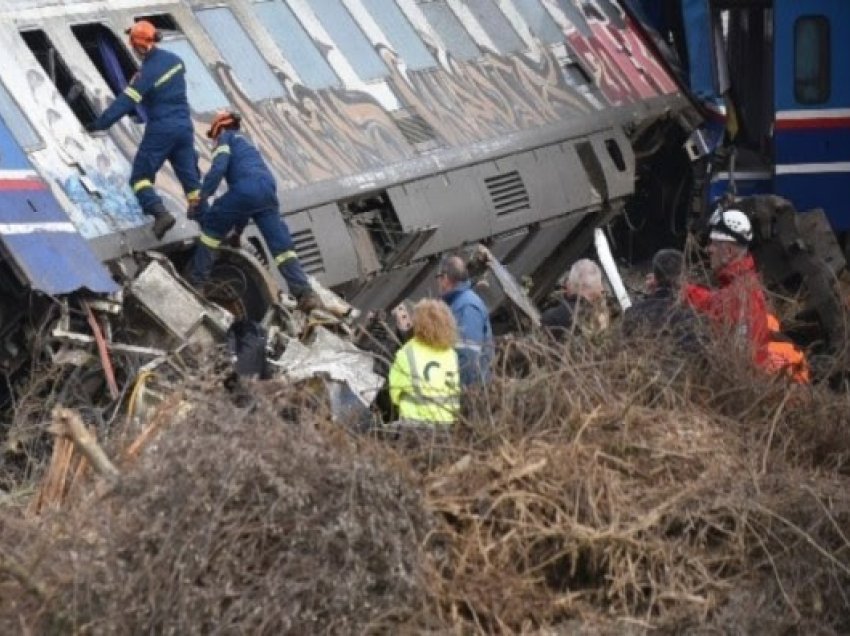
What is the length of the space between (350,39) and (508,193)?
1.57 metres

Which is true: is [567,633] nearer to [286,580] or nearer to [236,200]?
[286,580]

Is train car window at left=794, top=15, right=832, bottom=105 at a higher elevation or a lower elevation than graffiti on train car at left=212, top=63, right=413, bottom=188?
lower

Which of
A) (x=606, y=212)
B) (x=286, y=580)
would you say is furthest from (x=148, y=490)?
(x=606, y=212)

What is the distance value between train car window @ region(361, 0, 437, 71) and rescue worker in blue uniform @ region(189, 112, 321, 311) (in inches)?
136

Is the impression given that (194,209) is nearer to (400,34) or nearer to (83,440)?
(400,34)

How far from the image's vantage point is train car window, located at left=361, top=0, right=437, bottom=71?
1969 cm

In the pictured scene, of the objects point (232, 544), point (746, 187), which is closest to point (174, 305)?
point (232, 544)

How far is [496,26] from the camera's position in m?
20.9

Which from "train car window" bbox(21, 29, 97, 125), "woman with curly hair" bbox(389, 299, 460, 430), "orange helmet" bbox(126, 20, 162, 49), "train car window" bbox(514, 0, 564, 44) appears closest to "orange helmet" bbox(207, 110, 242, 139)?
"orange helmet" bbox(126, 20, 162, 49)

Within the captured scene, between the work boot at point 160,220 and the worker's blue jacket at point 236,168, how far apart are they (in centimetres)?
33

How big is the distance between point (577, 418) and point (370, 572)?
5.80 feet

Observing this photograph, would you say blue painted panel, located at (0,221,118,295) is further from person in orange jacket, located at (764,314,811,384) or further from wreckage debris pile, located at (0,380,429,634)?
wreckage debris pile, located at (0,380,429,634)

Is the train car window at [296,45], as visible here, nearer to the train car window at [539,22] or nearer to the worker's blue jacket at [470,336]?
the train car window at [539,22]

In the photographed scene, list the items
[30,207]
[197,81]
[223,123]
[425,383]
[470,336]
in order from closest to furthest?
1. [425,383]
2. [470,336]
3. [30,207]
4. [223,123]
5. [197,81]
